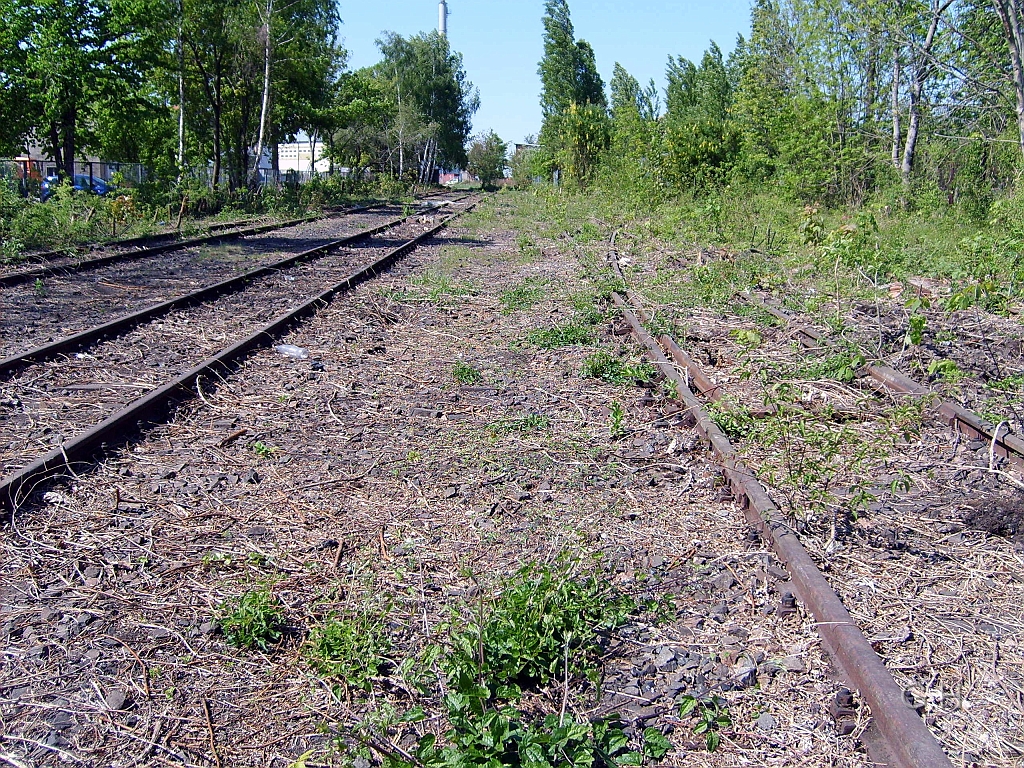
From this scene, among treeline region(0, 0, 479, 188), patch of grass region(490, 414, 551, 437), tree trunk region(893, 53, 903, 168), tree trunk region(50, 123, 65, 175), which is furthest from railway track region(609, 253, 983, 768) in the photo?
tree trunk region(50, 123, 65, 175)

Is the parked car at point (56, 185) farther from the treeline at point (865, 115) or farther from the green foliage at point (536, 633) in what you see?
the green foliage at point (536, 633)

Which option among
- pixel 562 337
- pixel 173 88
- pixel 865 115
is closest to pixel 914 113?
pixel 865 115

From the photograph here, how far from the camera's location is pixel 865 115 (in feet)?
71.2

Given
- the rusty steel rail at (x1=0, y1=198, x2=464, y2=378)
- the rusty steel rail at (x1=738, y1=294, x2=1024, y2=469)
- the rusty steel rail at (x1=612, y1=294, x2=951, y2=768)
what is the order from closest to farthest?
1. the rusty steel rail at (x1=612, y1=294, x2=951, y2=768)
2. the rusty steel rail at (x1=738, y1=294, x2=1024, y2=469)
3. the rusty steel rail at (x1=0, y1=198, x2=464, y2=378)

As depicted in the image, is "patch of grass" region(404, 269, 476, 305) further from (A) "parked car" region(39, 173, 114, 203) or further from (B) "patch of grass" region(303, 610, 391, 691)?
(A) "parked car" region(39, 173, 114, 203)

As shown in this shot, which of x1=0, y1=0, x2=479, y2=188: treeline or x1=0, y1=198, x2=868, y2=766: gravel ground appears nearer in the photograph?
x1=0, y1=198, x2=868, y2=766: gravel ground

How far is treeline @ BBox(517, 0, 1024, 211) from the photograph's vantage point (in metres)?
17.0

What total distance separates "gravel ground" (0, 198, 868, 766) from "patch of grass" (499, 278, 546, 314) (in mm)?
4018

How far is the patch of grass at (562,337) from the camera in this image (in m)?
8.62

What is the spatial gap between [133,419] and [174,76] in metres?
32.4

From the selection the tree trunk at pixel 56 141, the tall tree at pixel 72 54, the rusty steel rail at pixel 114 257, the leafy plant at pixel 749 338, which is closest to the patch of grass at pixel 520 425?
the leafy plant at pixel 749 338

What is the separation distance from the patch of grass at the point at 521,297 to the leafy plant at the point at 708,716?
317 inches

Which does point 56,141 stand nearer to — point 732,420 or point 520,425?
Result: point 520,425

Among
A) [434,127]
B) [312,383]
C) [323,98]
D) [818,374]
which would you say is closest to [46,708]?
[312,383]
